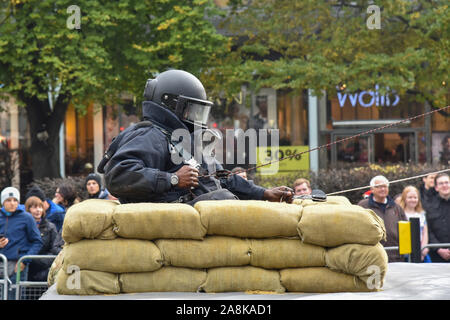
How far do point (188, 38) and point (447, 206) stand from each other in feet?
23.1

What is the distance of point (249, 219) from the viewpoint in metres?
3.37

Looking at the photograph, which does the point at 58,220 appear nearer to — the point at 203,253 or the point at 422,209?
the point at 422,209

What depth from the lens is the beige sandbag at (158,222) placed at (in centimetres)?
332

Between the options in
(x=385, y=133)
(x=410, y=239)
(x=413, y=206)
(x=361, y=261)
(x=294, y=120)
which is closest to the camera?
(x=361, y=261)

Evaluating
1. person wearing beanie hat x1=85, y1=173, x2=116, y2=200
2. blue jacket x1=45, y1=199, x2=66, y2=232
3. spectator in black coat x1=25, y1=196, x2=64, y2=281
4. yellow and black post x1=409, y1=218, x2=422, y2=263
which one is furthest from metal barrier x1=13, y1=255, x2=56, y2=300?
yellow and black post x1=409, y1=218, x2=422, y2=263

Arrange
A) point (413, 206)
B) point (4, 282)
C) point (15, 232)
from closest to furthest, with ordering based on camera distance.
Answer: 1. point (4, 282)
2. point (15, 232)
3. point (413, 206)

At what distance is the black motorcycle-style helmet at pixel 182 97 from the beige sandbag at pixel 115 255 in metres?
1.15

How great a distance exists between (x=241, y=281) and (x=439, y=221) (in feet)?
19.1

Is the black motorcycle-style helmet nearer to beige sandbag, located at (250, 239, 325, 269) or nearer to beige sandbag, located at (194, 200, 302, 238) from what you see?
beige sandbag, located at (194, 200, 302, 238)

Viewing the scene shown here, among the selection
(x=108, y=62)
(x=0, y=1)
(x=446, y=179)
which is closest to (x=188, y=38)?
(x=108, y=62)

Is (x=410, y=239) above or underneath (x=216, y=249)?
underneath

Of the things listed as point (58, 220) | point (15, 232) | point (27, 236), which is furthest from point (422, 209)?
point (15, 232)

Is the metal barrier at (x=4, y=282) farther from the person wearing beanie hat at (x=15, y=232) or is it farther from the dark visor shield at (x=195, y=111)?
the dark visor shield at (x=195, y=111)

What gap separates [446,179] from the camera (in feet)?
28.2
